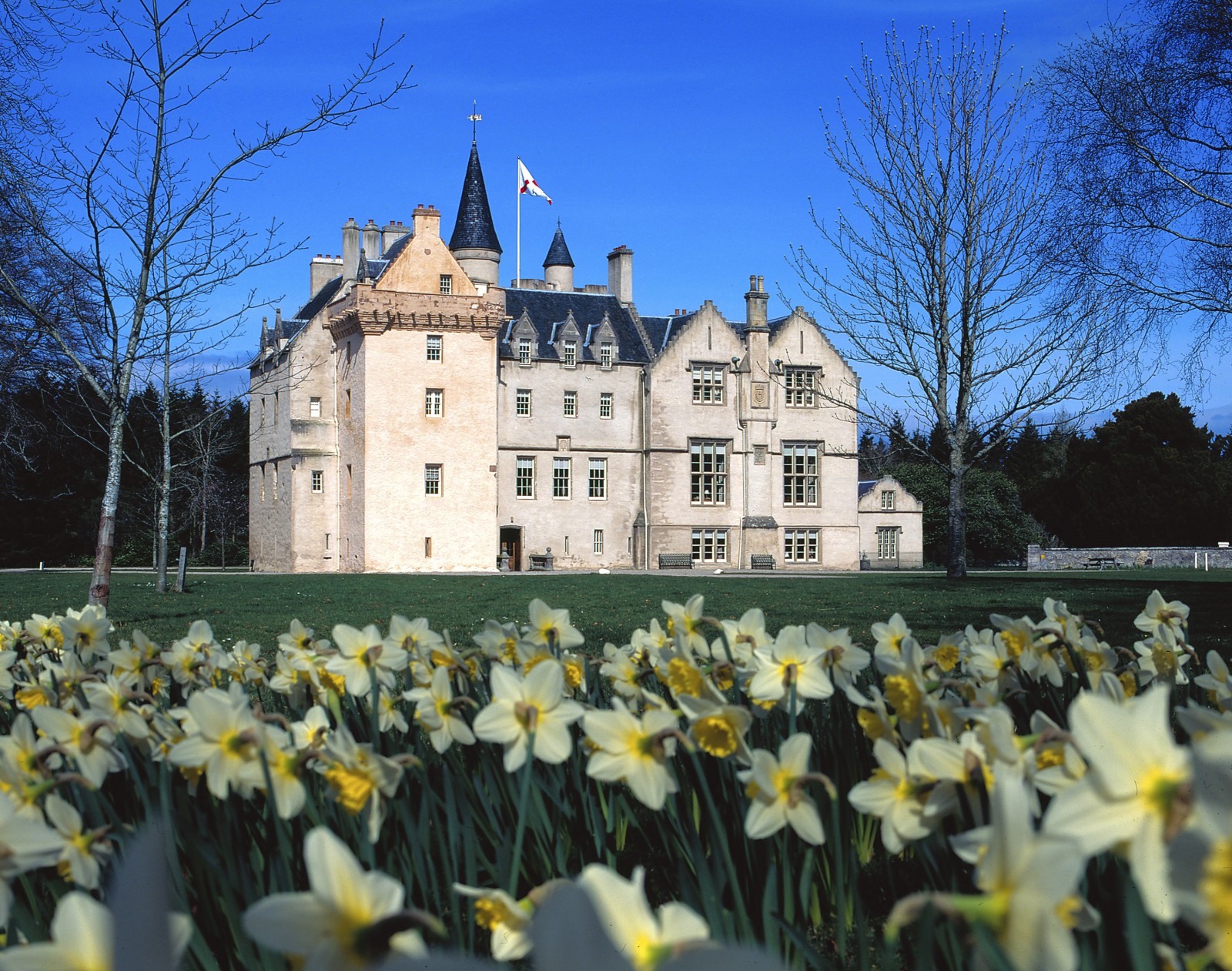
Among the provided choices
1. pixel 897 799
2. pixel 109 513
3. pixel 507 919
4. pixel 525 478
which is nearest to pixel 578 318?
pixel 525 478

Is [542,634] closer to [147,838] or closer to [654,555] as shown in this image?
[147,838]

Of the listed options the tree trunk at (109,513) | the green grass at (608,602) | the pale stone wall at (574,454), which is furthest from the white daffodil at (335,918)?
the pale stone wall at (574,454)

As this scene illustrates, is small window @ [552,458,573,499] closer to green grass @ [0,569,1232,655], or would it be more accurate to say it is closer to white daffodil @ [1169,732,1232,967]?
green grass @ [0,569,1232,655]

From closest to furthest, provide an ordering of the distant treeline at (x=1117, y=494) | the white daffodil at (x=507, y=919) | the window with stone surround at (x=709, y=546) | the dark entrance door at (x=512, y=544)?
1. the white daffodil at (x=507, y=919)
2. the dark entrance door at (x=512, y=544)
3. the window with stone surround at (x=709, y=546)
4. the distant treeline at (x=1117, y=494)

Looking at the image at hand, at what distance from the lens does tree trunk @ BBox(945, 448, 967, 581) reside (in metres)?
29.8

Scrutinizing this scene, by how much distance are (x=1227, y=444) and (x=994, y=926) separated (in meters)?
70.1

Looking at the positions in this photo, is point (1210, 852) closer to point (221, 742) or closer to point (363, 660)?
point (221, 742)

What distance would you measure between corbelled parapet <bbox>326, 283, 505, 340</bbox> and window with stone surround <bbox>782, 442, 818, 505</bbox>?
14629 millimetres

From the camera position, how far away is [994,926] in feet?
4.09

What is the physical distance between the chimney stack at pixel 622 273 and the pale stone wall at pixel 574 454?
4.17 m

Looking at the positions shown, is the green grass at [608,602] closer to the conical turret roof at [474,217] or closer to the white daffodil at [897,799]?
the white daffodil at [897,799]

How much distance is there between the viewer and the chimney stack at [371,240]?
173 ft

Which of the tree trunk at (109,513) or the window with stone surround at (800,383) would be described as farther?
A: the window with stone surround at (800,383)

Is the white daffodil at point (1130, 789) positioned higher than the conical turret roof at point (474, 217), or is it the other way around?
the conical turret roof at point (474, 217)
